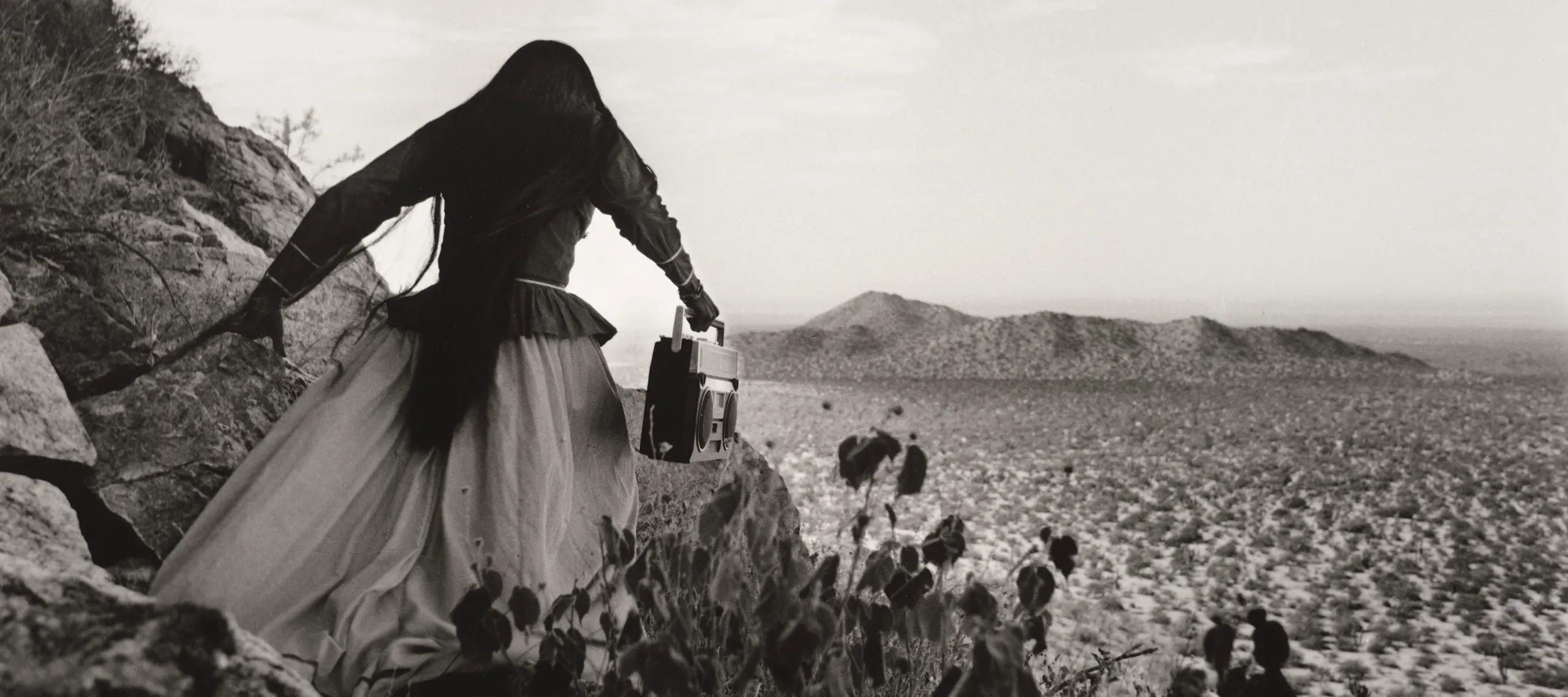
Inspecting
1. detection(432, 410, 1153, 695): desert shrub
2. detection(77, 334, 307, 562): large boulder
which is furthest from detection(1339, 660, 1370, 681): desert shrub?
detection(77, 334, 307, 562): large boulder

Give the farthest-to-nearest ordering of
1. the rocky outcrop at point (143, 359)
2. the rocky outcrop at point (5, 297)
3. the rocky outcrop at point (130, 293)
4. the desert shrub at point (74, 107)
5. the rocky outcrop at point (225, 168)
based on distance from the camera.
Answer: the rocky outcrop at point (225, 168)
the desert shrub at point (74, 107)
the rocky outcrop at point (130, 293)
the rocky outcrop at point (5, 297)
the rocky outcrop at point (143, 359)

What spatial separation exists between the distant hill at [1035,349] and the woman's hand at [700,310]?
3400cm

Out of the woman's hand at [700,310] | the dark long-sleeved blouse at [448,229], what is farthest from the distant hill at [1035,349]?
the dark long-sleeved blouse at [448,229]

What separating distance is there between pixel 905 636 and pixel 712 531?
40 cm

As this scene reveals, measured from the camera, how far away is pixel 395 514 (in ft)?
8.75

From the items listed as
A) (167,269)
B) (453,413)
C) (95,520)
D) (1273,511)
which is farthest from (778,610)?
(1273,511)

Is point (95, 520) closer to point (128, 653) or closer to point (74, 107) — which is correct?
point (128, 653)

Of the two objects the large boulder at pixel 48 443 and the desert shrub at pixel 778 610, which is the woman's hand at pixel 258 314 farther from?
the desert shrub at pixel 778 610

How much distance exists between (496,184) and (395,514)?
934mm

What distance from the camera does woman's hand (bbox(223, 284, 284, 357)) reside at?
9.72 ft

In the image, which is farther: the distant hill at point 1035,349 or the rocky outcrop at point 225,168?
the distant hill at point 1035,349

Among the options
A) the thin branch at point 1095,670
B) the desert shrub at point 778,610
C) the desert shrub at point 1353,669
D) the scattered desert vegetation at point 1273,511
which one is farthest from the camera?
the scattered desert vegetation at point 1273,511

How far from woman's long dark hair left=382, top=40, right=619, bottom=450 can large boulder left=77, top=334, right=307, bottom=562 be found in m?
0.95

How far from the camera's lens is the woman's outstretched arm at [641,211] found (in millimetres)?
2896
